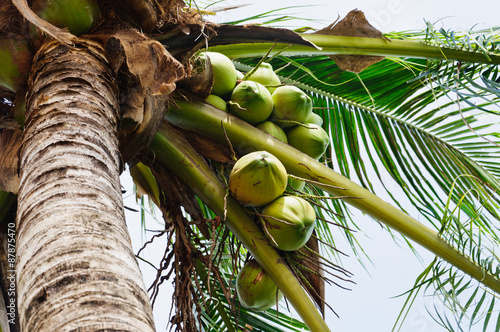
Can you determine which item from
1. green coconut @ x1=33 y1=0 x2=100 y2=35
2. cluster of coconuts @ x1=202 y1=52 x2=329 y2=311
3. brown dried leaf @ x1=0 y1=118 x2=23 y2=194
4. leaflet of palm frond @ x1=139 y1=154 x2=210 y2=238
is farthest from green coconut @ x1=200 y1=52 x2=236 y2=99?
brown dried leaf @ x1=0 y1=118 x2=23 y2=194

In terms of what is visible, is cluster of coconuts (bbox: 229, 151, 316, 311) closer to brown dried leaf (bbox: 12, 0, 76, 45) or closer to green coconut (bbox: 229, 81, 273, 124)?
green coconut (bbox: 229, 81, 273, 124)

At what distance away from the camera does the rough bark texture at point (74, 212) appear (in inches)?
31.9

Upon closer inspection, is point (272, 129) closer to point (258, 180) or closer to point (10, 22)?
point (258, 180)

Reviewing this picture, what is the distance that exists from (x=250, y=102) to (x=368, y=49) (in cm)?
59

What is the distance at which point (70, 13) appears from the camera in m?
1.57

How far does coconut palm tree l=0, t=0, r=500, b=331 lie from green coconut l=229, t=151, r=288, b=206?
0.08 m

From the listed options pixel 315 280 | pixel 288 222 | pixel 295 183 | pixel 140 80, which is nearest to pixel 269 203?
pixel 288 222

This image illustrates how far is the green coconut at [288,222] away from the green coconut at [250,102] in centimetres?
38

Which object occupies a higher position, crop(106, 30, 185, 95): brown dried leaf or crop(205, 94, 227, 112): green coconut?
crop(205, 94, 227, 112): green coconut

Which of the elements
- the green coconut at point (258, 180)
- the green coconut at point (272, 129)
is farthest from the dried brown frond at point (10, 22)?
the green coconut at point (272, 129)

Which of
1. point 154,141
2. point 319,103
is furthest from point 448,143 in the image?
point 154,141

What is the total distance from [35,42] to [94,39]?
17 cm

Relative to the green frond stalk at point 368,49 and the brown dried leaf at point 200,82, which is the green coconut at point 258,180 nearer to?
the brown dried leaf at point 200,82

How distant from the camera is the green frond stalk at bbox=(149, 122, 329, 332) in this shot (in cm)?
172
